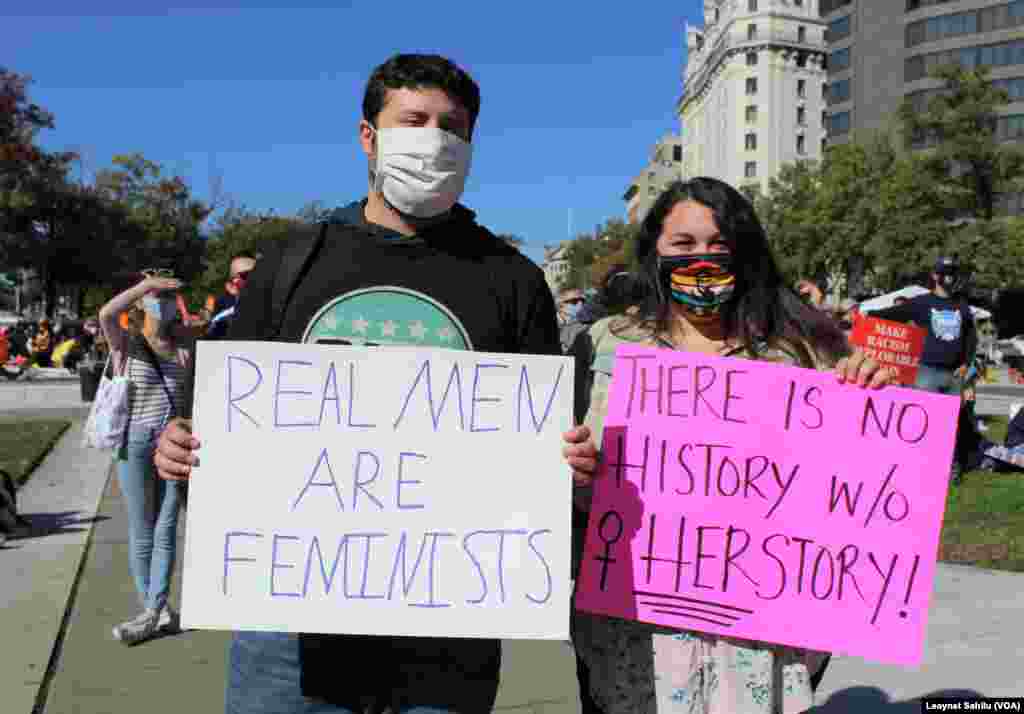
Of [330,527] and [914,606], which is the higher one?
[330,527]

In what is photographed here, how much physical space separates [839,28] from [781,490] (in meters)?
83.3

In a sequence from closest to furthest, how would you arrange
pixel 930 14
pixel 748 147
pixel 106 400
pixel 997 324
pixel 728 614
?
pixel 728 614
pixel 106 400
pixel 997 324
pixel 930 14
pixel 748 147

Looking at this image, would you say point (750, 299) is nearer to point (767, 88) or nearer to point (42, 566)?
point (42, 566)

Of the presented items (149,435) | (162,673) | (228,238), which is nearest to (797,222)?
(228,238)

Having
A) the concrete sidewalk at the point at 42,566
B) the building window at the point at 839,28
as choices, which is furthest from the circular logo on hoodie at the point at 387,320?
the building window at the point at 839,28

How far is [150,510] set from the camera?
533cm

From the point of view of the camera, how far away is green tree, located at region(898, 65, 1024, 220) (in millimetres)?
36453

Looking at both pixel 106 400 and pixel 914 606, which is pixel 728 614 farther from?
pixel 106 400

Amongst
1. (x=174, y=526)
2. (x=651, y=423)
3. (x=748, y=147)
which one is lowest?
(x=174, y=526)

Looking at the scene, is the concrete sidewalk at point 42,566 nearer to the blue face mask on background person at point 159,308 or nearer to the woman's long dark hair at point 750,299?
the blue face mask on background person at point 159,308

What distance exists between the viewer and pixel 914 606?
7.83 feet

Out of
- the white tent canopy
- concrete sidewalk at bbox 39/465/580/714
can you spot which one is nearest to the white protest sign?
concrete sidewalk at bbox 39/465/580/714

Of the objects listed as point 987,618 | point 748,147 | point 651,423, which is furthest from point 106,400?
point 748,147

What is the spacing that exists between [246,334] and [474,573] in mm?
716
